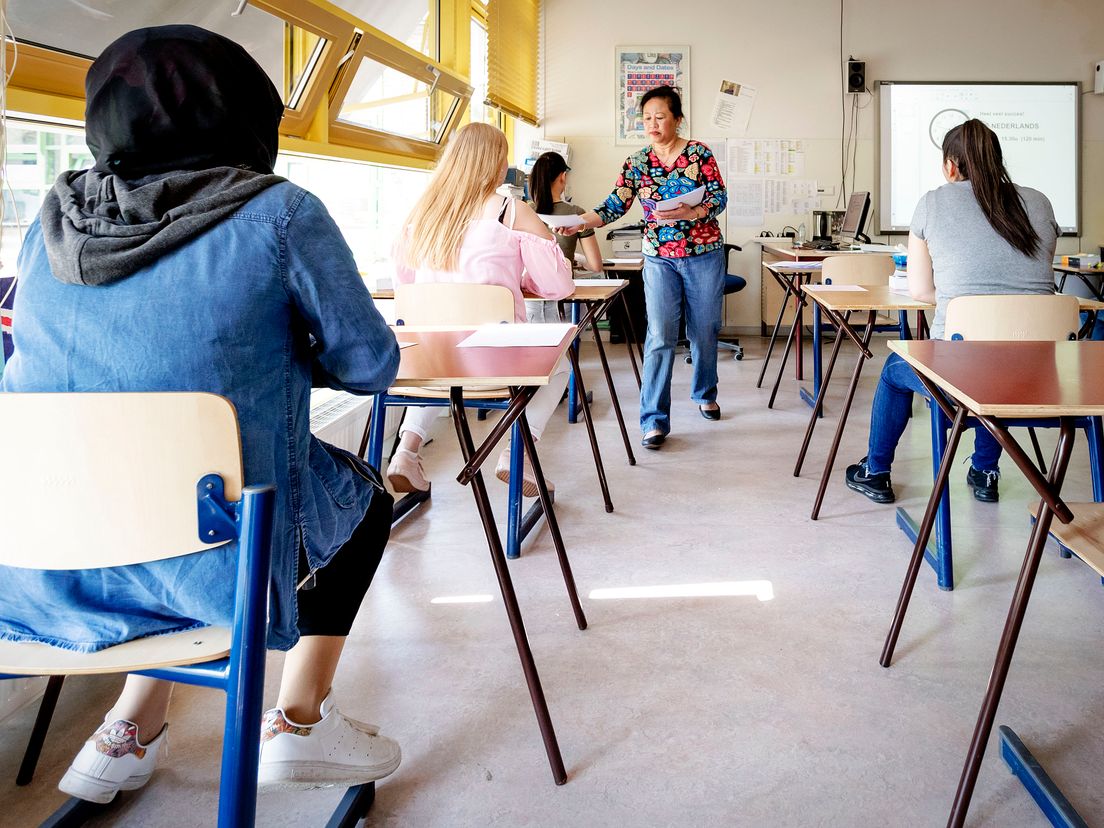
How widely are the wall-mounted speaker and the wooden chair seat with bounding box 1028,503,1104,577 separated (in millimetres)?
6109

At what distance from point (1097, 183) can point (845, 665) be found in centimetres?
658

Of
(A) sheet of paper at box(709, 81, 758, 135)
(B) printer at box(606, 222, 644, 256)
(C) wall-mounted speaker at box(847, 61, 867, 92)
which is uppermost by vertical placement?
(C) wall-mounted speaker at box(847, 61, 867, 92)

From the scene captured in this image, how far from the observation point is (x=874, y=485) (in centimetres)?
295

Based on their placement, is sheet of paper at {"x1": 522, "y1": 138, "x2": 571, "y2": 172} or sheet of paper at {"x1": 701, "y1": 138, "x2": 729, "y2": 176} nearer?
sheet of paper at {"x1": 522, "y1": 138, "x2": 571, "y2": 172}

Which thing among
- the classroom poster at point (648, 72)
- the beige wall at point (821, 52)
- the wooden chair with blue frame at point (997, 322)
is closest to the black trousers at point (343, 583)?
the wooden chair with blue frame at point (997, 322)

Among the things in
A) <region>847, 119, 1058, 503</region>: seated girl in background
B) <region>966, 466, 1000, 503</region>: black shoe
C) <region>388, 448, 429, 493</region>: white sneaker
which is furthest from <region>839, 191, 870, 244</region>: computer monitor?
<region>388, 448, 429, 493</region>: white sneaker

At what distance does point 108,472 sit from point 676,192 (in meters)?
3.17

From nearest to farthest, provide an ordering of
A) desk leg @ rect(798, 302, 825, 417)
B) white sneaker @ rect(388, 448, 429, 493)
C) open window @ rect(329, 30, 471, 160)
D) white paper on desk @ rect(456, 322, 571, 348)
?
white paper on desk @ rect(456, 322, 571, 348)
white sneaker @ rect(388, 448, 429, 493)
open window @ rect(329, 30, 471, 160)
desk leg @ rect(798, 302, 825, 417)

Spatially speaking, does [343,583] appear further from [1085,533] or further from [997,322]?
[997,322]

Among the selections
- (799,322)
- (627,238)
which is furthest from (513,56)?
(799,322)

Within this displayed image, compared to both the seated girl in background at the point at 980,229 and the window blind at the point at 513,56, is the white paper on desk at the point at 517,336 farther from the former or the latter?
the window blind at the point at 513,56

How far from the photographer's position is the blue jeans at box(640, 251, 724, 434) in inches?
147

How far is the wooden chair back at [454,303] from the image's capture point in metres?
2.46

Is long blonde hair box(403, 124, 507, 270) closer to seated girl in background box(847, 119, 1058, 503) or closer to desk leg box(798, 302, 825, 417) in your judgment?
seated girl in background box(847, 119, 1058, 503)
